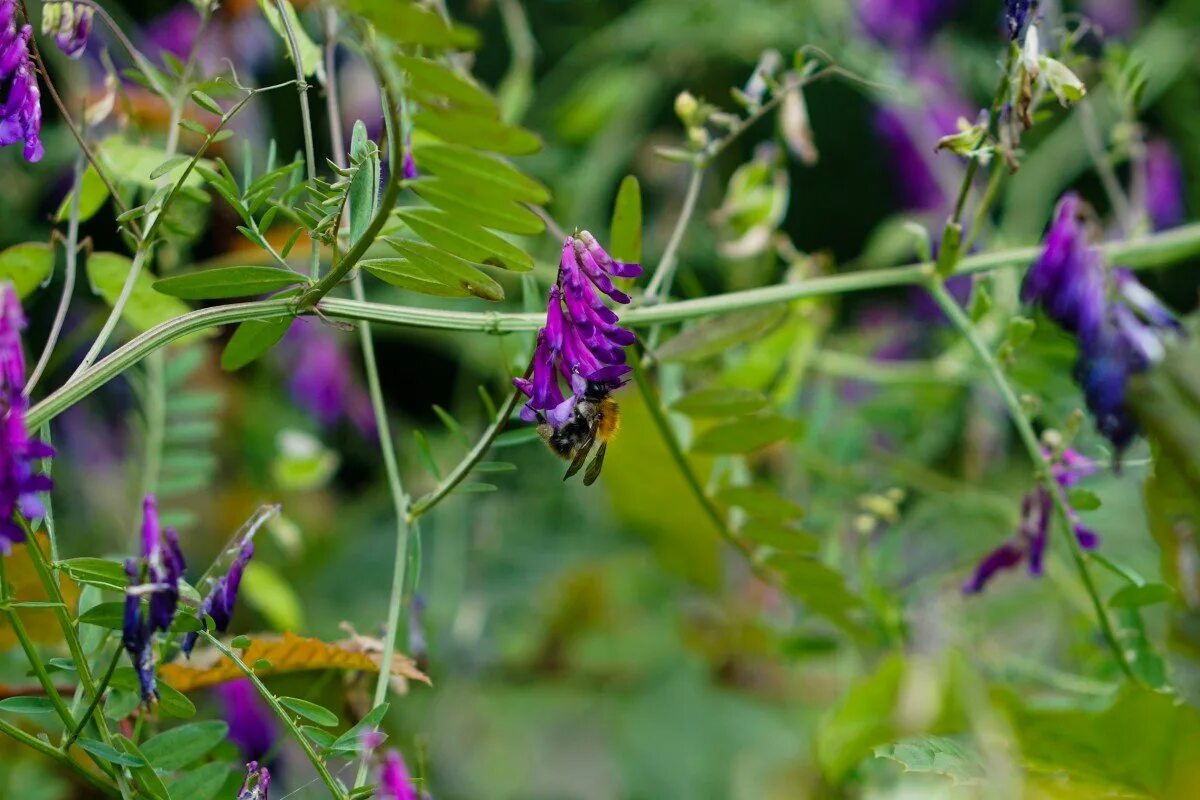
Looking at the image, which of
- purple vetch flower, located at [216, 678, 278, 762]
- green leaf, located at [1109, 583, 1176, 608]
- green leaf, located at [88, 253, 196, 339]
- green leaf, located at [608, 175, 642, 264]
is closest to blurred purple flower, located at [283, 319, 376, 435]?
purple vetch flower, located at [216, 678, 278, 762]

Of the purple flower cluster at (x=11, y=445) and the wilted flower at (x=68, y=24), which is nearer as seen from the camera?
the purple flower cluster at (x=11, y=445)

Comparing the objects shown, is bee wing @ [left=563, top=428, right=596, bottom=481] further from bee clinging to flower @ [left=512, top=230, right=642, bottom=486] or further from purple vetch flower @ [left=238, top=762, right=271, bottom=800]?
purple vetch flower @ [left=238, top=762, right=271, bottom=800]

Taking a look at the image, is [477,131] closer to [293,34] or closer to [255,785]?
[293,34]

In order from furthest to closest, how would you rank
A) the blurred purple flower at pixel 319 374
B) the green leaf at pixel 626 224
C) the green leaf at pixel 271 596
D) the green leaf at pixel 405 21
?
the blurred purple flower at pixel 319 374
the green leaf at pixel 271 596
the green leaf at pixel 626 224
the green leaf at pixel 405 21

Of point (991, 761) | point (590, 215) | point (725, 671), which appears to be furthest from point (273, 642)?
point (590, 215)

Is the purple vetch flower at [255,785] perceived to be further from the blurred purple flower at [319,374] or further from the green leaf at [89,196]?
the blurred purple flower at [319,374]

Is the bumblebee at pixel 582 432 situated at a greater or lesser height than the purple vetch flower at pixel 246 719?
greater

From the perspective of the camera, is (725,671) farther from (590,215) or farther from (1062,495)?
(1062,495)

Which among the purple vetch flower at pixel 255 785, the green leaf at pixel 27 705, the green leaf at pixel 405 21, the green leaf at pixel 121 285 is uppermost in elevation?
the green leaf at pixel 405 21

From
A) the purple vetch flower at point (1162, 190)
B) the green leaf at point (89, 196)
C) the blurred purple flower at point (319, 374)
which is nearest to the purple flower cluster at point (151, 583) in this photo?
the green leaf at point (89, 196)
